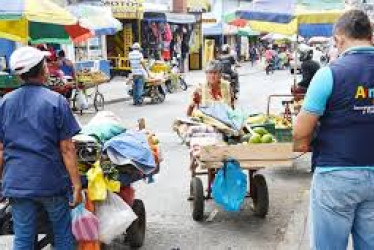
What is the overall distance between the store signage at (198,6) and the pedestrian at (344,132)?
1418 inches

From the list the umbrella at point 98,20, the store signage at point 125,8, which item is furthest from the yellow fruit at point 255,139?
the store signage at point 125,8

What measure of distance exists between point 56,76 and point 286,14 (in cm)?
623

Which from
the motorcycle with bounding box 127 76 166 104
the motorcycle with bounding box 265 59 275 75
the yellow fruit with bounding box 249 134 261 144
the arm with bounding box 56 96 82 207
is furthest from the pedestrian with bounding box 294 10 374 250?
the motorcycle with bounding box 265 59 275 75

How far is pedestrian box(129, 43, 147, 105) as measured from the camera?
63.2 feet

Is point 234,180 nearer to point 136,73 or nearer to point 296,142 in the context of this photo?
point 296,142

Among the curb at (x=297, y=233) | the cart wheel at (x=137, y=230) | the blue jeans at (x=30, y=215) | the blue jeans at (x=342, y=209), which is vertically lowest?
the curb at (x=297, y=233)

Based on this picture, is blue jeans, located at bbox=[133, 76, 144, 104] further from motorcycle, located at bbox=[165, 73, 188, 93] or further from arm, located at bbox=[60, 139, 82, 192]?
arm, located at bbox=[60, 139, 82, 192]

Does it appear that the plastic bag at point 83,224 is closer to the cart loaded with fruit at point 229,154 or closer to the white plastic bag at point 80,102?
the cart loaded with fruit at point 229,154

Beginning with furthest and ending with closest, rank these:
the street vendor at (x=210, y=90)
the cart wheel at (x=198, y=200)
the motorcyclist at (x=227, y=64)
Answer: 1. the motorcyclist at (x=227, y=64)
2. the street vendor at (x=210, y=90)
3. the cart wheel at (x=198, y=200)

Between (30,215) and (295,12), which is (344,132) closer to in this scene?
(30,215)

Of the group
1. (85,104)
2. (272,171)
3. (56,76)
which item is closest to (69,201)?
(272,171)

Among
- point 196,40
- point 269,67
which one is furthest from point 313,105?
point 196,40

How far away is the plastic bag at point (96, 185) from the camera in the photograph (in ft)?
15.5

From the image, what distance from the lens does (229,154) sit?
6.04 meters
